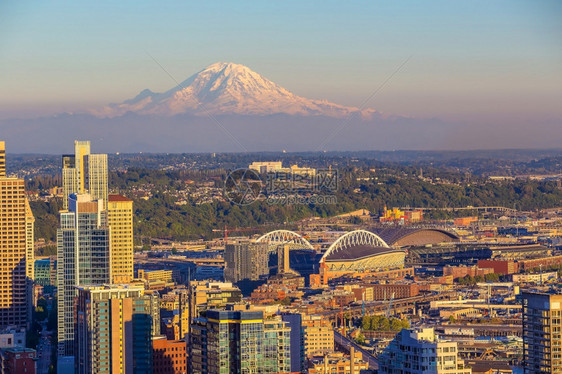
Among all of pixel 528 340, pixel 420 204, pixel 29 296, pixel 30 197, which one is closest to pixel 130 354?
pixel 528 340

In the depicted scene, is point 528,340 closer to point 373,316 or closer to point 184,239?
point 373,316

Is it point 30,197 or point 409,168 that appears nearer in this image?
point 30,197

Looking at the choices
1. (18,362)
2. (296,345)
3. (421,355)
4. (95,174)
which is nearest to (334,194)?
(95,174)

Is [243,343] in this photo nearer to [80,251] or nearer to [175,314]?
[80,251]

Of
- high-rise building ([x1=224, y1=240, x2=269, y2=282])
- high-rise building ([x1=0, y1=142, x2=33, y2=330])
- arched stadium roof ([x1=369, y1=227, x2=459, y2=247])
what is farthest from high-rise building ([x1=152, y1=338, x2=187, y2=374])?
arched stadium roof ([x1=369, y1=227, x2=459, y2=247])

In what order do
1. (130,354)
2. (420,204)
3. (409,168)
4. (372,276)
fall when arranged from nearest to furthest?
→ (130,354)
(372,276)
(420,204)
(409,168)

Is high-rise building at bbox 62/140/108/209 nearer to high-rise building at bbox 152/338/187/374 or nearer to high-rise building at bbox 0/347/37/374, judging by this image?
high-rise building at bbox 0/347/37/374

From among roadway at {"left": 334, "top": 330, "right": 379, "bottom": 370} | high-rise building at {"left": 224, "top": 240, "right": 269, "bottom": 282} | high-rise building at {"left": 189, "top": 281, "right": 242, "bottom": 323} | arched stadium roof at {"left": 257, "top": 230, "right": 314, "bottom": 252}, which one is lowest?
roadway at {"left": 334, "top": 330, "right": 379, "bottom": 370}
